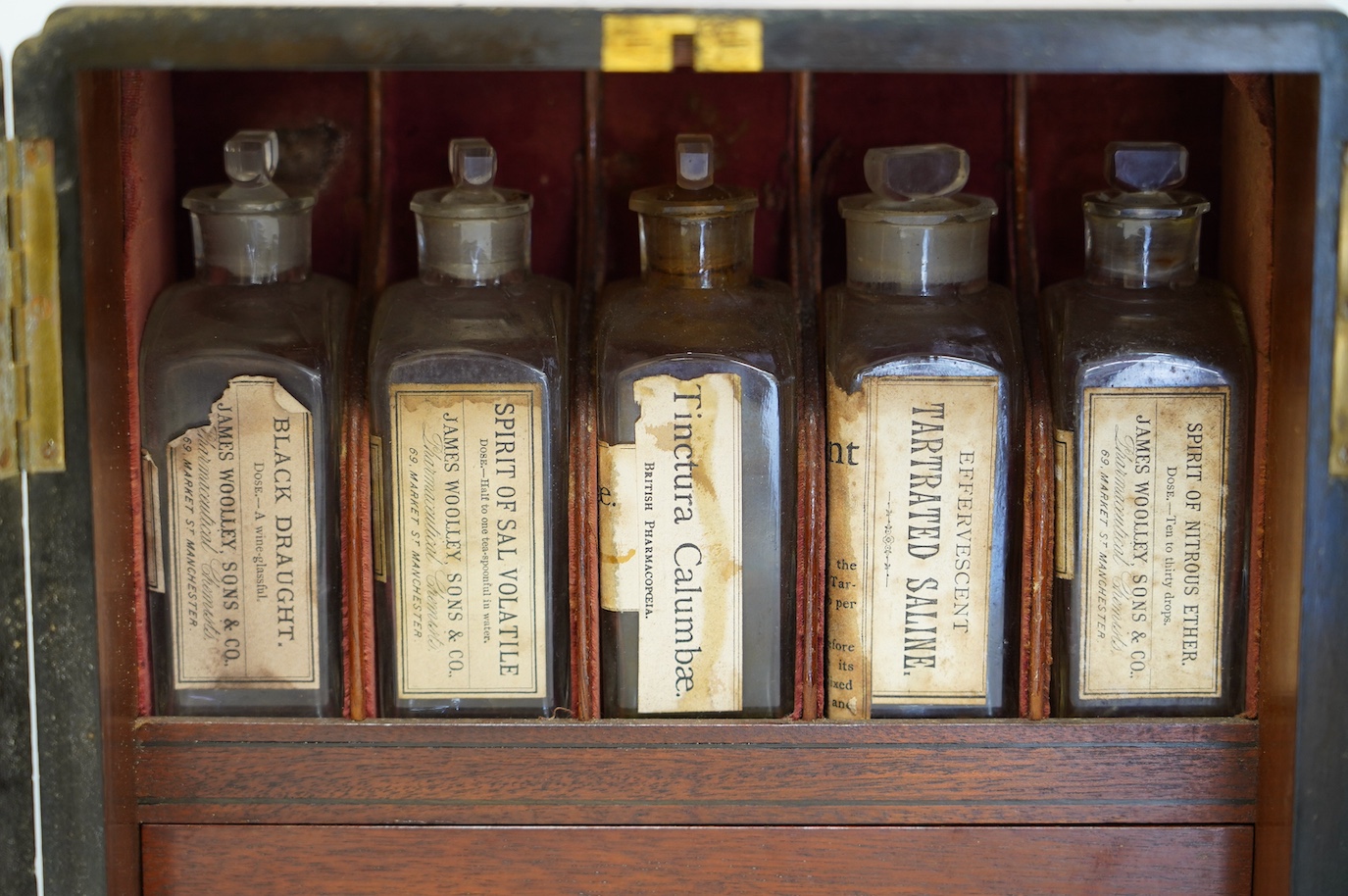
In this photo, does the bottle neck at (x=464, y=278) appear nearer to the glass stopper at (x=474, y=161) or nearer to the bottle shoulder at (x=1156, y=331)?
the glass stopper at (x=474, y=161)

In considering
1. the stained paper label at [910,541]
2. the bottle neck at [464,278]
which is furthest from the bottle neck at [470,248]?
the stained paper label at [910,541]

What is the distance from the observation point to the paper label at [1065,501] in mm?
836

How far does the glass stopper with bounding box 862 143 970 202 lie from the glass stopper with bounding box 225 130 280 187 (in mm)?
350

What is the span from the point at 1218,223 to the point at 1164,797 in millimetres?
351

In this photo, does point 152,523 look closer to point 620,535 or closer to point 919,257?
point 620,535

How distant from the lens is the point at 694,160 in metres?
0.85

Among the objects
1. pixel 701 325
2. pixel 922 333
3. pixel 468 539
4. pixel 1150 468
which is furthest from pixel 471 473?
pixel 1150 468

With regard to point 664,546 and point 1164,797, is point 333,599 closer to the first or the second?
point 664,546

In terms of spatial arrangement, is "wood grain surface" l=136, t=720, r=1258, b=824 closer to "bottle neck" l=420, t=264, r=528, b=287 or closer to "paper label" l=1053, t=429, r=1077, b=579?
"paper label" l=1053, t=429, r=1077, b=579

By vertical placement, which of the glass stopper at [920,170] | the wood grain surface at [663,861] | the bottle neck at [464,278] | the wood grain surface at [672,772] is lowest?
the wood grain surface at [663,861]

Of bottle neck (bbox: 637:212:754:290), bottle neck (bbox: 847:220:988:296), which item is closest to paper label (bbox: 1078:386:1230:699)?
bottle neck (bbox: 847:220:988:296)

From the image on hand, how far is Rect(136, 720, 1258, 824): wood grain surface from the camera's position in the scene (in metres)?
0.84

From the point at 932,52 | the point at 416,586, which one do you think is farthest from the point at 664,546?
the point at 932,52

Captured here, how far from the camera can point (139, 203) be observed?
2.77 feet
